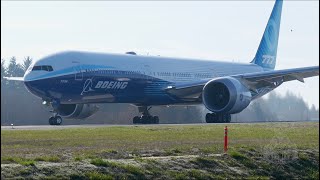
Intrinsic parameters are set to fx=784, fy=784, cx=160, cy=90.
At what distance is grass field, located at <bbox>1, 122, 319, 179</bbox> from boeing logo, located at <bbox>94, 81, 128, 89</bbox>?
16.7 metres

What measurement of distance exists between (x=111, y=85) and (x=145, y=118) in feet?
15.5

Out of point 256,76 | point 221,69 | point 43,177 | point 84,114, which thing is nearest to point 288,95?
point 256,76

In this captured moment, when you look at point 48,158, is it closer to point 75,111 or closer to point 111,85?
point 111,85

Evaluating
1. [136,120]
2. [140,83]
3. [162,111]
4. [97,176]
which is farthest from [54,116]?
[97,176]

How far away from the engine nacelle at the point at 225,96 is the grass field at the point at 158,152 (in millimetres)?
15394

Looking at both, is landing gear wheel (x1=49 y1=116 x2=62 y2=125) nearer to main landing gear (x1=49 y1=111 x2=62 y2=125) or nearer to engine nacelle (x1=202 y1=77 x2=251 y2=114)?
main landing gear (x1=49 y1=111 x2=62 y2=125)

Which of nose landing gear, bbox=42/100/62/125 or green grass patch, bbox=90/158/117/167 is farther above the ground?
nose landing gear, bbox=42/100/62/125

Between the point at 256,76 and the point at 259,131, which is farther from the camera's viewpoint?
the point at 256,76

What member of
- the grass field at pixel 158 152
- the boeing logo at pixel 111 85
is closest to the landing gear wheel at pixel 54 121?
the boeing logo at pixel 111 85

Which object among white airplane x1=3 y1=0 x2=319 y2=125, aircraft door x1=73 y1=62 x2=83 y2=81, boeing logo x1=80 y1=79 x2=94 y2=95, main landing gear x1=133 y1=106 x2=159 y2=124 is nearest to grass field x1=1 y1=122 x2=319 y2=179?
white airplane x1=3 y1=0 x2=319 y2=125

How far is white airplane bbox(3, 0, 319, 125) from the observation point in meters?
50.0

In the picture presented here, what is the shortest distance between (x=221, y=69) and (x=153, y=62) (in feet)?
23.9

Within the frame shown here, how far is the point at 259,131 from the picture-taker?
38.5 m

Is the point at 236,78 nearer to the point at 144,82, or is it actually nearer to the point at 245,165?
the point at 144,82
